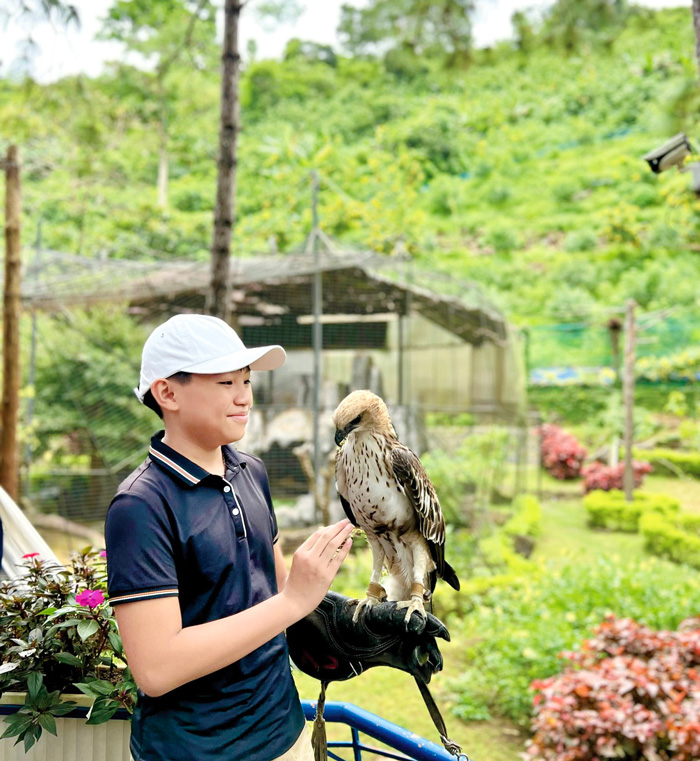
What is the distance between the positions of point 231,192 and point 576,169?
16.7m

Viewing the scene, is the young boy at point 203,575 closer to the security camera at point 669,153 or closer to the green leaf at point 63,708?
the green leaf at point 63,708

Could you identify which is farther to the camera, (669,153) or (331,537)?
(669,153)

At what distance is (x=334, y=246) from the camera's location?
6641 mm

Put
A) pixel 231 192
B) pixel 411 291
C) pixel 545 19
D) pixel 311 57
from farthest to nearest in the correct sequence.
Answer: pixel 311 57 < pixel 411 291 < pixel 545 19 < pixel 231 192

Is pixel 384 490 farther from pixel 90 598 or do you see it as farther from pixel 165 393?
pixel 90 598

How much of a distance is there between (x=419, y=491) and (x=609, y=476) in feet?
33.2

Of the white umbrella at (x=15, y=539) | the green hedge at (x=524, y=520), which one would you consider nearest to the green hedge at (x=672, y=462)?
the green hedge at (x=524, y=520)

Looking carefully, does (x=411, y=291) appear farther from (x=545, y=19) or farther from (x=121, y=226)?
(x=121, y=226)

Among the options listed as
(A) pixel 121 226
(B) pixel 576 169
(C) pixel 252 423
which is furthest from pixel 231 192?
(B) pixel 576 169

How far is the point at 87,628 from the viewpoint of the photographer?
1.37m

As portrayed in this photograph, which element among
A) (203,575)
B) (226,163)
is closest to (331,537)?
(203,575)

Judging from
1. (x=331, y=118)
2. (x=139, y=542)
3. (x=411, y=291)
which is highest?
(x=331, y=118)

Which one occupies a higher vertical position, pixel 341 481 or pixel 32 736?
pixel 341 481

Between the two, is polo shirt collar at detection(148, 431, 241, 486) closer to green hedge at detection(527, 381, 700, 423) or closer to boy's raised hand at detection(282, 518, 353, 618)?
boy's raised hand at detection(282, 518, 353, 618)
